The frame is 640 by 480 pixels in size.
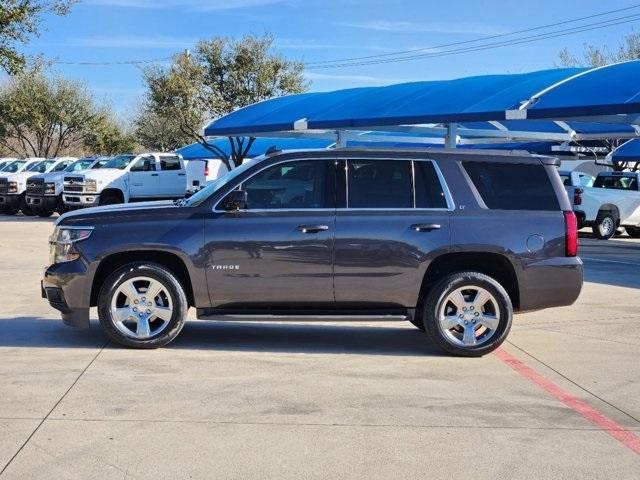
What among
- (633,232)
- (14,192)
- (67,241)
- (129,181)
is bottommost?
(633,232)

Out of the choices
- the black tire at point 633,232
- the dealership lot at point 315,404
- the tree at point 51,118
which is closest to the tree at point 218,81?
the tree at point 51,118

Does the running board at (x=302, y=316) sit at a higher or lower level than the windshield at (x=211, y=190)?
lower

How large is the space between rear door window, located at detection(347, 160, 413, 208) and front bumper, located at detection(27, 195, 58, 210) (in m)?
22.7

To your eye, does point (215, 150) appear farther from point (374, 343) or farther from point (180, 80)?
point (374, 343)

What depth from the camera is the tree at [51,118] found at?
169 ft

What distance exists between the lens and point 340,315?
7641mm

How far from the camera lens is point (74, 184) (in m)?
27.2

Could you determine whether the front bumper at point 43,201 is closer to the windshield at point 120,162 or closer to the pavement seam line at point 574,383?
the windshield at point 120,162

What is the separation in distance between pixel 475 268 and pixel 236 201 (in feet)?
7.64

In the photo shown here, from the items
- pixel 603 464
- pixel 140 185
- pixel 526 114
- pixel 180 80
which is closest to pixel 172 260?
pixel 603 464

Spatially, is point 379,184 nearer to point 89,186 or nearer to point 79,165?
point 89,186

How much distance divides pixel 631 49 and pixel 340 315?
46105 millimetres

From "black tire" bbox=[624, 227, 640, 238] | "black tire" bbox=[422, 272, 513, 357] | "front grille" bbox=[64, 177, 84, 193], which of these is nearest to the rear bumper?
"black tire" bbox=[422, 272, 513, 357]

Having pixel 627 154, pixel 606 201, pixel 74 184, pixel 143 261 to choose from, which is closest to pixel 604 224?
pixel 606 201
